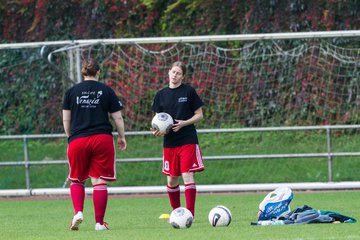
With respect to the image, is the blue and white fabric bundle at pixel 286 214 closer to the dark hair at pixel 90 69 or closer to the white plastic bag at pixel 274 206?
the white plastic bag at pixel 274 206

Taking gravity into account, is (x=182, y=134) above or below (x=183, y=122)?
below

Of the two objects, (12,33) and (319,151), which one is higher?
(12,33)

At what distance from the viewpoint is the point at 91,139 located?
39.3 ft

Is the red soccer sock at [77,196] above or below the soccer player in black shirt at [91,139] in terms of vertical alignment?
below

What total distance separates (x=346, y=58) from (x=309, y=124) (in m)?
1.40

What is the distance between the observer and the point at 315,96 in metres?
19.6

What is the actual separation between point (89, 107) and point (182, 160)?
1.47 metres

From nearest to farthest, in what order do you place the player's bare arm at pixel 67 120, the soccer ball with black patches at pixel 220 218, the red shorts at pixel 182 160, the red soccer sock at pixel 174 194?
the soccer ball with black patches at pixel 220 218
the player's bare arm at pixel 67 120
the red shorts at pixel 182 160
the red soccer sock at pixel 174 194

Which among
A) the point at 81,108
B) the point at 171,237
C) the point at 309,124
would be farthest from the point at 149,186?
the point at 171,237

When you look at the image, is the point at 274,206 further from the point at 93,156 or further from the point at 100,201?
the point at 93,156

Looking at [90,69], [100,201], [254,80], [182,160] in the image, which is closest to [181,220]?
[100,201]

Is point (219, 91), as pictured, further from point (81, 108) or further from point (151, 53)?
point (81, 108)

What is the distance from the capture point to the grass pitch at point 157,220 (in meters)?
10.6

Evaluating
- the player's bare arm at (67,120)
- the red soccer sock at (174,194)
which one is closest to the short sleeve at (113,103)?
the player's bare arm at (67,120)
